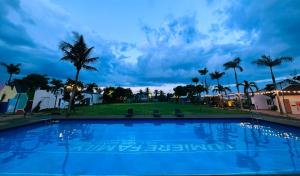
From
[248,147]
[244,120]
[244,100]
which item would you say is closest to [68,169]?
[248,147]

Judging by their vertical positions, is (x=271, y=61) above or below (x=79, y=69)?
above

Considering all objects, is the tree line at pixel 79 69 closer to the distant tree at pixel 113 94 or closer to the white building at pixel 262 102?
the white building at pixel 262 102

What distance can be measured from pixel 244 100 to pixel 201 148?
32.3 m

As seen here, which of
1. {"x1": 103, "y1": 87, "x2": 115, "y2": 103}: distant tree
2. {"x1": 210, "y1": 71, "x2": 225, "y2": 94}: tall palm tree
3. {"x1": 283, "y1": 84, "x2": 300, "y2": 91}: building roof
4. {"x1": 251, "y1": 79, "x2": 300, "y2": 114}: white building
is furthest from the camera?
{"x1": 103, "y1": 87, "x2": 115, "y2": 103}: distant tree

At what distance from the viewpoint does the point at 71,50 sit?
2256cm

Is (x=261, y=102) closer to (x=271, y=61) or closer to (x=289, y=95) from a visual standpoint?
(x=289, y=95)

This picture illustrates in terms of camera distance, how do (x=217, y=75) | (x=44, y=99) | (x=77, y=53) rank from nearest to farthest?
(x=77, y=53)
(x=44, y=99)
(x=217, y=75)

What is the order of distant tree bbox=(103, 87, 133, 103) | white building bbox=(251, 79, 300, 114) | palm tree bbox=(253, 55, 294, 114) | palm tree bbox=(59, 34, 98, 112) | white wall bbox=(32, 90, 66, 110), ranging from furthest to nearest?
distant tree bbox=(103, 87, 133, 103)
white wall bbox=(32, 90, 66, 110)
palm tree bbox=(59, 34, 98, 112)
palm tree bbox=(253, 55, 294, 114)
white building bbox=(251, 79, 300, 114)

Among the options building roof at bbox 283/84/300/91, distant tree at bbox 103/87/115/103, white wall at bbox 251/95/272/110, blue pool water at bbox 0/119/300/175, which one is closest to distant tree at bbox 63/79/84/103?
blue pool water at bbox 0/119/300/175

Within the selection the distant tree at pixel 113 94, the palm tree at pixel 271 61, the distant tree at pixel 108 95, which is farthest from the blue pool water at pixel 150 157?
the distant tree at pixel 113 94

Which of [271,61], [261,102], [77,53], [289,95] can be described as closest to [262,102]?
[261,102]

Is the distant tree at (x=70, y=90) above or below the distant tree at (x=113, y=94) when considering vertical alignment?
below

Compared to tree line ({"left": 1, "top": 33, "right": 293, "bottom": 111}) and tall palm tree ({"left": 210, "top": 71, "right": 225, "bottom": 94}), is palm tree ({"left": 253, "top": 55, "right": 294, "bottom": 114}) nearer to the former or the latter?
tree line ({"left": 1, "top": 33, "right": 293, "bottom": 111})

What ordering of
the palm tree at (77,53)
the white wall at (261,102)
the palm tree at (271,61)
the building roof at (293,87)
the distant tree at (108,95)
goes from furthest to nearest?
the distant tree at (108,95)
the white wall at (261,102)
the palm tree at (77,53)
the building roof at (293,87)
the palm tree at (271,61)
